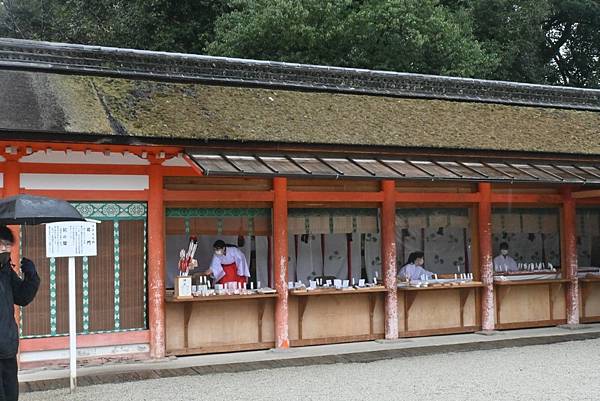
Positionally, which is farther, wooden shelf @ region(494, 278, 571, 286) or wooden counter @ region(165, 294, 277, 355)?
wooden shelf @ region(494, 278, 571, 286)

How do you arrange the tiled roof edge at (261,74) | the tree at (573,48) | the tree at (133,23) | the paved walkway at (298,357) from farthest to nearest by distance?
1. the tree at (573,48)
2. the tree at (133,23)
3. the tiled roof edge at (261,74)
4. the paved walkway at (298,357)

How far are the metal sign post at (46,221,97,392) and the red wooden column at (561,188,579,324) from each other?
24.5 ft

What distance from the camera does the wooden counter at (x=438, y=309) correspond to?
973 cm

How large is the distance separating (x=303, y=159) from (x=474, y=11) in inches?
521

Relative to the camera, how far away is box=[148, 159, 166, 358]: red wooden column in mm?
8094

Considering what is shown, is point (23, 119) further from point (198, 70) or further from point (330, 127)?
point (330, 127)

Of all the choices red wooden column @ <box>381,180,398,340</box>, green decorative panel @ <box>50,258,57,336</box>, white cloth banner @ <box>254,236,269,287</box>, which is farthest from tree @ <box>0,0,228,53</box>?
green decorative panel @ <box>50,258,57,336</box>

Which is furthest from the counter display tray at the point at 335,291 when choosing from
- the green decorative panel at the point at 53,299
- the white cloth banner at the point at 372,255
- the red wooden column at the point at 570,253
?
the red wooden column at the point at 570,253

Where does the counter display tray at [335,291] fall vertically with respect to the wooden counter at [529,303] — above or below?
above

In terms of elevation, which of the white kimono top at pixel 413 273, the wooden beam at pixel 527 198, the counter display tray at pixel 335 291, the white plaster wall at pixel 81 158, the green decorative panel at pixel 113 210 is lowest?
the counter display tray at pixel 335 291

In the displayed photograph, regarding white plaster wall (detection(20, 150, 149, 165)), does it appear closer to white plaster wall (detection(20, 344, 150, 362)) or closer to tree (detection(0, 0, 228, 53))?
white plaster wall (detection(20, 344, 150, 362))

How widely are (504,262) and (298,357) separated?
4.73 m

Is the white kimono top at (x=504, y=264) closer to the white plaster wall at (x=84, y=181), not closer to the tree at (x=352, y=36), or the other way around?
the white plaster wall at (x=84, y=181)

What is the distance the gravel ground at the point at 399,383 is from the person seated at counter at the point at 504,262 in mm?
3049
